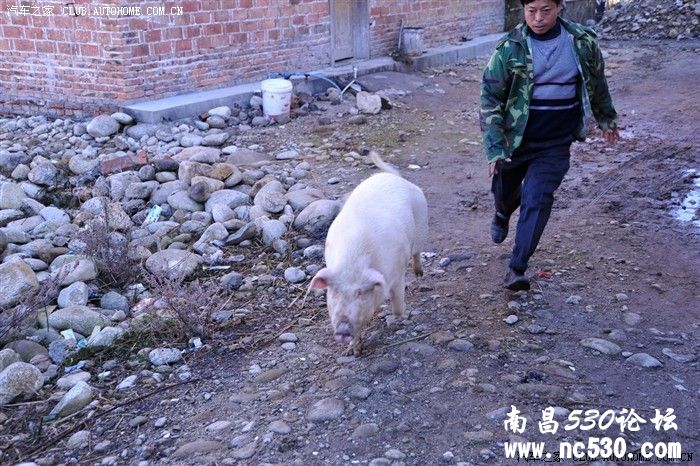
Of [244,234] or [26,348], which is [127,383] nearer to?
[26,348]

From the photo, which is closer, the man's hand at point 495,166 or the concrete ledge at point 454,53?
the man's hand at point 495,166

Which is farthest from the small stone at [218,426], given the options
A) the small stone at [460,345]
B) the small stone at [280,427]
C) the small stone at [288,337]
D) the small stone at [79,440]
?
the small stone at [460,345]

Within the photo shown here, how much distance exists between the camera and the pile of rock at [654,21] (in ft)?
57.2

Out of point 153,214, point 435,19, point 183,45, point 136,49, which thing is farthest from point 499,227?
point 435,19

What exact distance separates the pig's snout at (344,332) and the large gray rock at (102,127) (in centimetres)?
606

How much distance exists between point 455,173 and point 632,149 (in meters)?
2.08

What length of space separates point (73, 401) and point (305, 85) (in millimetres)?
7586

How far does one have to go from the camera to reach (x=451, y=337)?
13.4 feet

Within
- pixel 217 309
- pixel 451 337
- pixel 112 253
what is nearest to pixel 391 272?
pixel 451 337

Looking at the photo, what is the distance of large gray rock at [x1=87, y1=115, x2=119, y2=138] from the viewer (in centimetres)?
861

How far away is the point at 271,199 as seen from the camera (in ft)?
21.0

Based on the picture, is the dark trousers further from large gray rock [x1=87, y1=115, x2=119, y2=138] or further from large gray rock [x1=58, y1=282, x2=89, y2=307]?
large gray rock [x1=87, y1=115, x2=119, y2=138]

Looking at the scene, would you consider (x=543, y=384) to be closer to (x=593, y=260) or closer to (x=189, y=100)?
(x=593, y=260)

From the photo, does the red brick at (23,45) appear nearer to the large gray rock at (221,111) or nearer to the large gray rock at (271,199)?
the large gray rock at (221,111)
